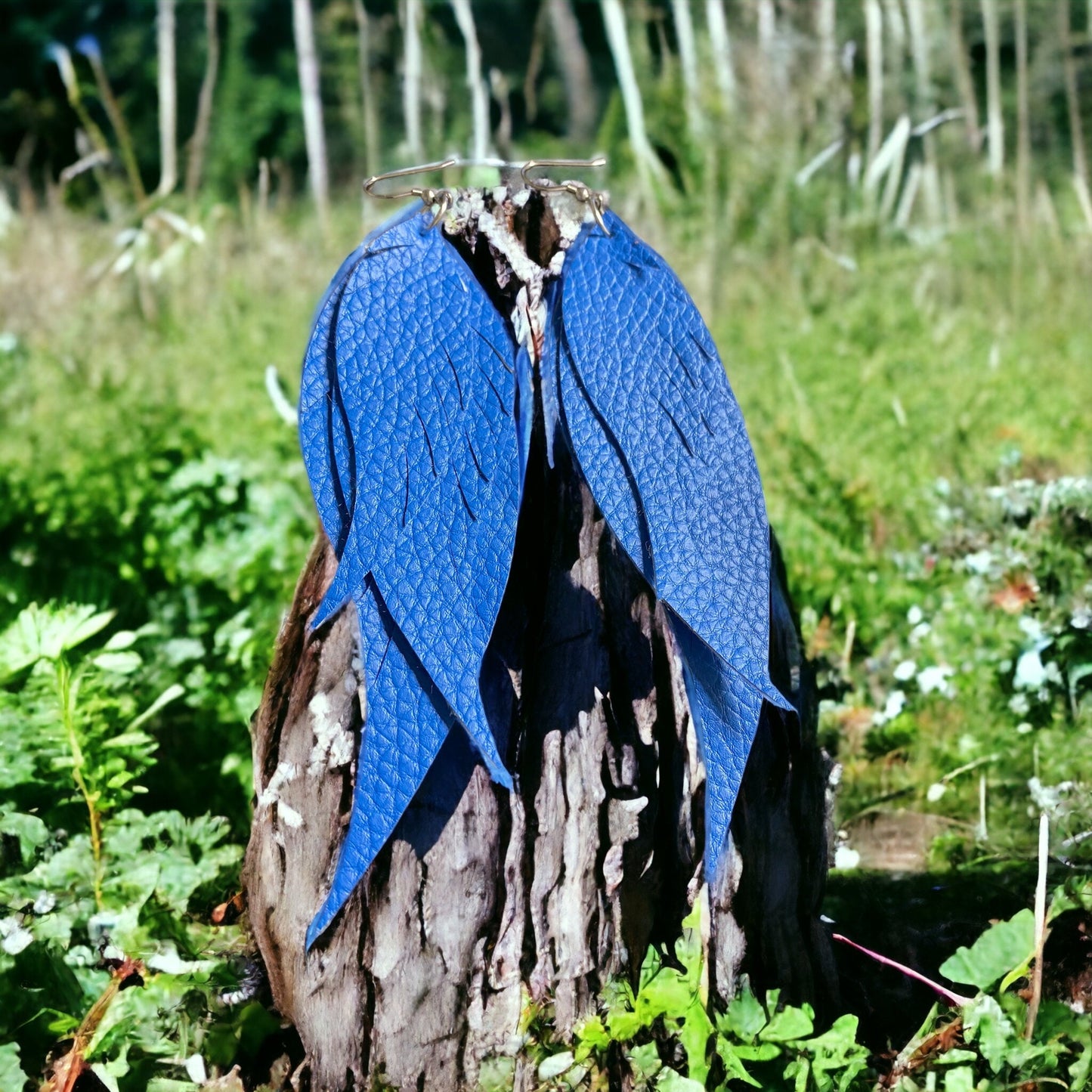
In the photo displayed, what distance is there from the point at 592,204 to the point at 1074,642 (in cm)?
153

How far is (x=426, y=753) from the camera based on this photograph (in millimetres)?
1354

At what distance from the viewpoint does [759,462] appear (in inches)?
160

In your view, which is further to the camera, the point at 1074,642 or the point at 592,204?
the point at 1074,642

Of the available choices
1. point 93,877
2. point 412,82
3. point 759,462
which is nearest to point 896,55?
point 412,82

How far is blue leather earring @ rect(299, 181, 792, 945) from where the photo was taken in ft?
4.45

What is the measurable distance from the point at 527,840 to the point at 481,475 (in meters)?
0.45

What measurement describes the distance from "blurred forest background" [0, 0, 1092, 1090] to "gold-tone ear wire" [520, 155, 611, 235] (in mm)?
1027

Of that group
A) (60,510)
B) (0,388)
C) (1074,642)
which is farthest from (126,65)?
(1074,642)

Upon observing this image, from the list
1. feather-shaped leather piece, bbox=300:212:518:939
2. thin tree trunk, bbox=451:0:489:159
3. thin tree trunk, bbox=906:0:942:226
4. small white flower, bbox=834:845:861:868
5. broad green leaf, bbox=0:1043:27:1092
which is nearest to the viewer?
feather-shaped leather piece, bbox=300:212:518:939

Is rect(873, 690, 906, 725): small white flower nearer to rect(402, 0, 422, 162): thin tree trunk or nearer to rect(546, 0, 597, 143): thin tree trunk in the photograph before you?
rect(402, 0, 422, 162): thin tree trunk

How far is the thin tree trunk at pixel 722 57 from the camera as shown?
638 cm

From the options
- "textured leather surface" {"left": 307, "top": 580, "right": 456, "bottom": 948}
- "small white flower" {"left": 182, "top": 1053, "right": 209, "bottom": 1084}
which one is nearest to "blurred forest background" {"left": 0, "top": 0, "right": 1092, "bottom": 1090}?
"small white flower" {"left": 182, "top": 1053, "right": 209, "bottom": 1084}

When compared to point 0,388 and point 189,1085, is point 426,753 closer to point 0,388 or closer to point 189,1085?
point 189,1085

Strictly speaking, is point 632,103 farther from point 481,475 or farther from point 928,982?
point 928,982
